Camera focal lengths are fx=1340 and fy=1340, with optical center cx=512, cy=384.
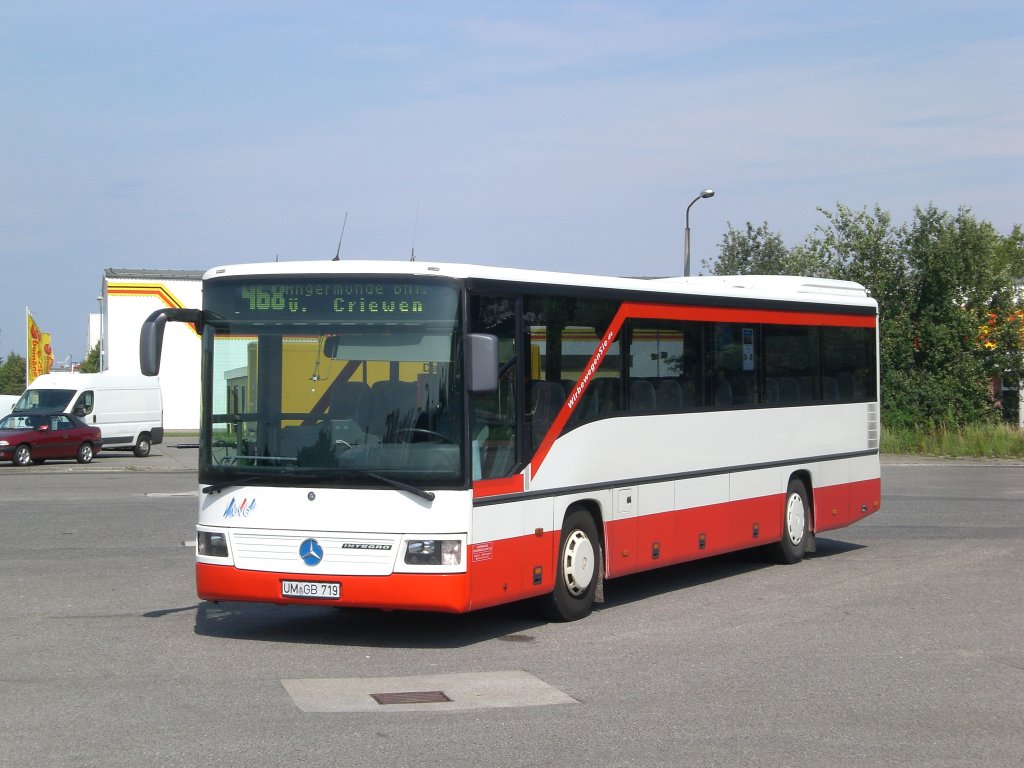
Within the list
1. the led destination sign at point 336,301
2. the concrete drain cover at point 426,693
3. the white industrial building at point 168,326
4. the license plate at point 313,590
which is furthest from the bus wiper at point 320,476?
the white industrial building at point 168,326

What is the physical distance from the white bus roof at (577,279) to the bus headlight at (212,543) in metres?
1.93

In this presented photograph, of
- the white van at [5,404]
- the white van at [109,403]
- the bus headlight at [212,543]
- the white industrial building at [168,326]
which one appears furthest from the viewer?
the white industrial building at [168,326]

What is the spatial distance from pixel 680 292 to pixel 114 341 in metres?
46.9

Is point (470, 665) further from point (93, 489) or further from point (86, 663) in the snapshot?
point (93, 489)

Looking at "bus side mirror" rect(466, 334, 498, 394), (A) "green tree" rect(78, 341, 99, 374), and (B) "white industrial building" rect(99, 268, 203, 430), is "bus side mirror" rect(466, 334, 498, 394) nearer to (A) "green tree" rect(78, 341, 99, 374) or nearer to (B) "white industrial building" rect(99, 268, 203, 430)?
(B) "white industrial building" rect(99, 268, 203, 430)

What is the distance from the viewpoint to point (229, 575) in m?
9.87

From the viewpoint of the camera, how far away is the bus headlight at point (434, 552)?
9.45m

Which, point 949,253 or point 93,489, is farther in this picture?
point 949,253

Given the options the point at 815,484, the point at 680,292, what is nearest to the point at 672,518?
the point at 680,292

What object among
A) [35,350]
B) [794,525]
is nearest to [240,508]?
[794,525]

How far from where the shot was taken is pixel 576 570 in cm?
1095

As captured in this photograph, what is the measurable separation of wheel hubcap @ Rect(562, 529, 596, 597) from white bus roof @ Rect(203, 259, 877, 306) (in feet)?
6.89

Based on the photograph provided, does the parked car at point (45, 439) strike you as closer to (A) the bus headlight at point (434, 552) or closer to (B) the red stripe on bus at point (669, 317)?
(B) the red stripe on bus at point (669, 317)

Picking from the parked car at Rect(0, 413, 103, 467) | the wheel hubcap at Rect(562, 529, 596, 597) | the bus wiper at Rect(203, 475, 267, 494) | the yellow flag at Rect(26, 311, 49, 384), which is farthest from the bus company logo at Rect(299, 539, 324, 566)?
the yellow flag at Rect(26, 311, 49, 384)
